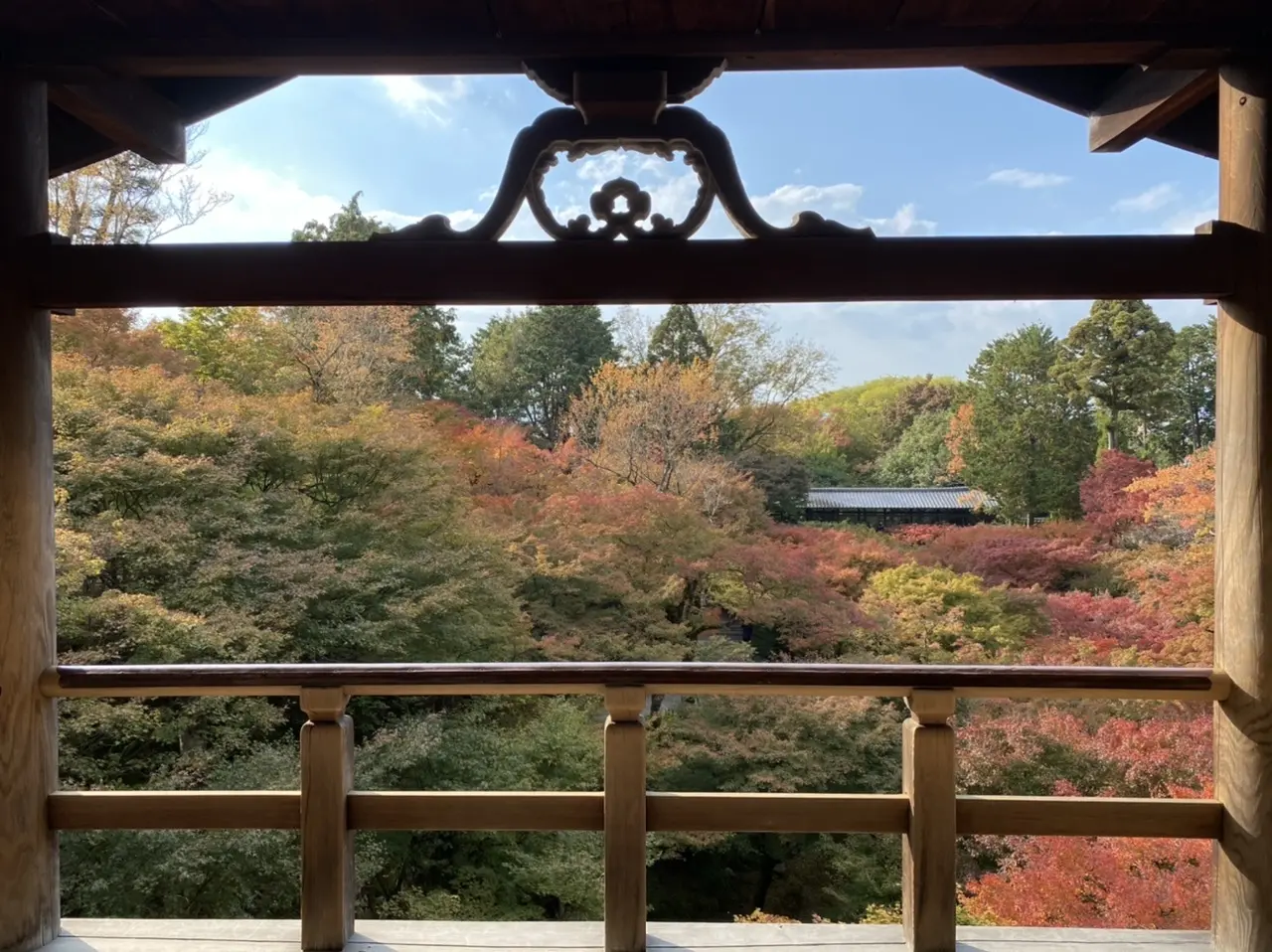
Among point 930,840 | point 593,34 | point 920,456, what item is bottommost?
point 930,840

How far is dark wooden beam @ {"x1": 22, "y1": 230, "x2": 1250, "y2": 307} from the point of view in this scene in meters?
1.62

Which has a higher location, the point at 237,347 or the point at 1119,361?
the point at 237,347

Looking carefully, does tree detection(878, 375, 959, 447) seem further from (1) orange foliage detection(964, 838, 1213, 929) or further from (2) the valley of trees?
(1) orange foliage detection(964, 838, 1213, 929)

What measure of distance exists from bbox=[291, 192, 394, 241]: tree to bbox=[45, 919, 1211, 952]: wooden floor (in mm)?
6721

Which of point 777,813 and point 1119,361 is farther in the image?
point 1119,361

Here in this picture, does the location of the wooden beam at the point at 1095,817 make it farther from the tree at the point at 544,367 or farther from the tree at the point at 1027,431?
the tree at the point at 544,367

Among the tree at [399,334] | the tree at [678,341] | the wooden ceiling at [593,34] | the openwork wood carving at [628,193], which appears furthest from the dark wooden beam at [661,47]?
the tree at [678,341]

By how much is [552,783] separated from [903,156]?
20.3 feet

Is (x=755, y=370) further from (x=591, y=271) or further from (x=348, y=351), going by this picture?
(x=591, y=271)

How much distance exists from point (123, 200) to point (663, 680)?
6.50 meters

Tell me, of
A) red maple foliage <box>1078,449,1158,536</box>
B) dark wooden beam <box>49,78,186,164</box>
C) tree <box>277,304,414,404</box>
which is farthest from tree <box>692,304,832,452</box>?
dark wooden beam <box>49,78,186,164</box>

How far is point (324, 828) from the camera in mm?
1633

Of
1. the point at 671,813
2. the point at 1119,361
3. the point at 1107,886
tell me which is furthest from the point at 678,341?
the point at 671,813

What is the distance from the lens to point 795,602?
6301 mm
